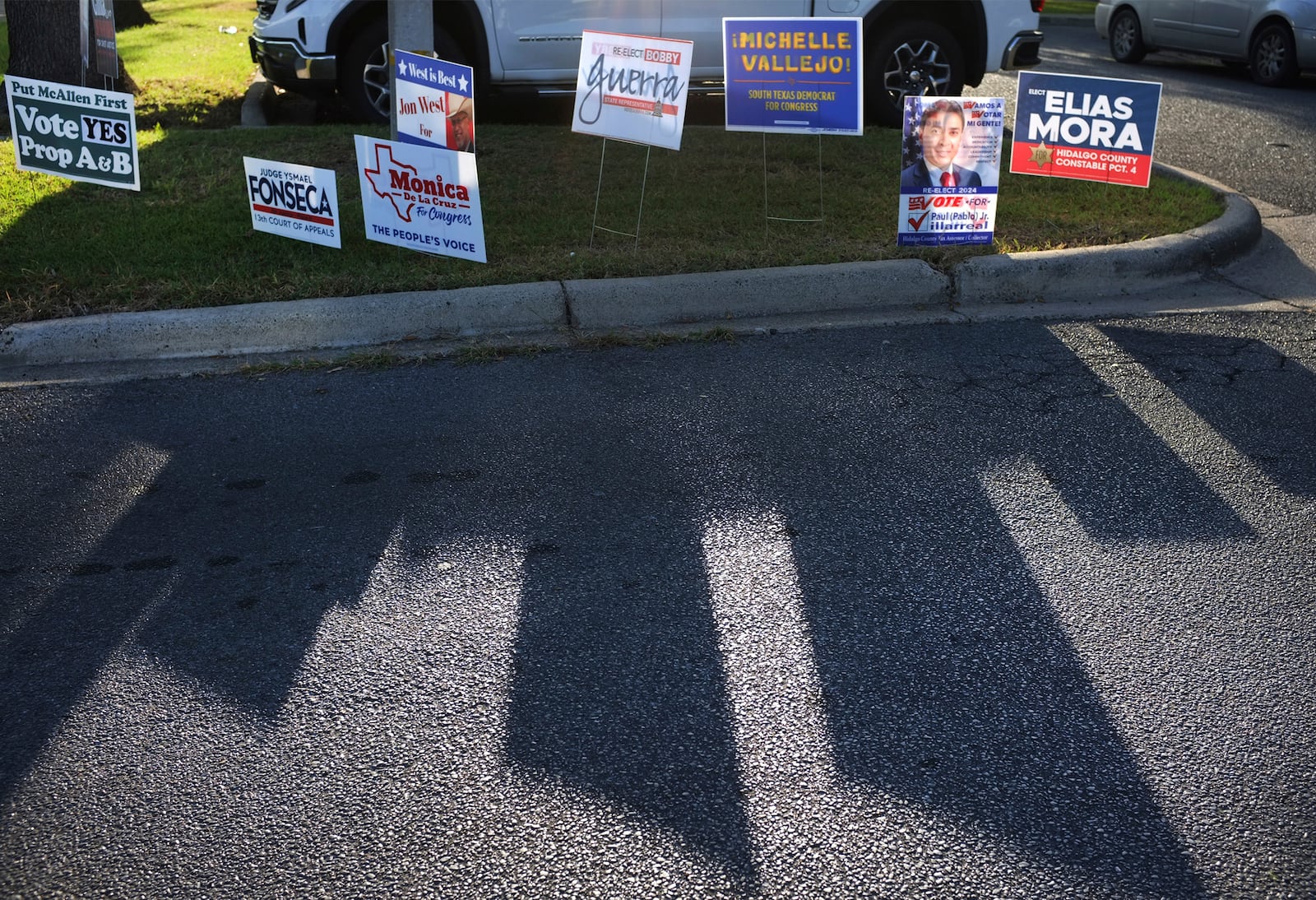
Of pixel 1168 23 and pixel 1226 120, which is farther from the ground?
pixel 1168 23

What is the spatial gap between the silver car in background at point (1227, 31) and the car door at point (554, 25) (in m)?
7.67

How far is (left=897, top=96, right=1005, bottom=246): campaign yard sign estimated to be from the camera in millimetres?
6152

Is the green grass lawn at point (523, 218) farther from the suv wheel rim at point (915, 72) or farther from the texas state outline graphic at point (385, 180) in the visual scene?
the suv wheel rim at point (915, 72)

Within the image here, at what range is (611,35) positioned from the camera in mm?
6293

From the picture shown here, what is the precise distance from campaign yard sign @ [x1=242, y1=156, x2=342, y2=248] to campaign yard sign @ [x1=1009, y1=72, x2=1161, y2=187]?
3.80m

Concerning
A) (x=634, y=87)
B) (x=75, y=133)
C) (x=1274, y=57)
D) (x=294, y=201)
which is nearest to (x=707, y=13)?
(x=634, y=87)

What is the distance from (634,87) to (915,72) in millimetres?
3592

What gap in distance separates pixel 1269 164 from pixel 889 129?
2870 millimetres

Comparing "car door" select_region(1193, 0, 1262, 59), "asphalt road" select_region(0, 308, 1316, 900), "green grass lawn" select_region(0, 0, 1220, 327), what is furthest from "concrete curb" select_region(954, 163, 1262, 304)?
"car door" select_region(1193, 0, 1262, 59)

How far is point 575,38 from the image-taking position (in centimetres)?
877

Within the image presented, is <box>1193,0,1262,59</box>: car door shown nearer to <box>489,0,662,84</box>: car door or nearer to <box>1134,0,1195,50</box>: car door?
<box>1134,0,1195,50</box>: car door

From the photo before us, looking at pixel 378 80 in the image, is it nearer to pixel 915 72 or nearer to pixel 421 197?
pixel 421 197

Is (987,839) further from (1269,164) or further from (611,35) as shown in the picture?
(1269,164)

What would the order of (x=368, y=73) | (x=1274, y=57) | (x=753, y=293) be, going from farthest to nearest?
(x=1274, y=57)
(x=368, y=73)
(x=753, y=293)
